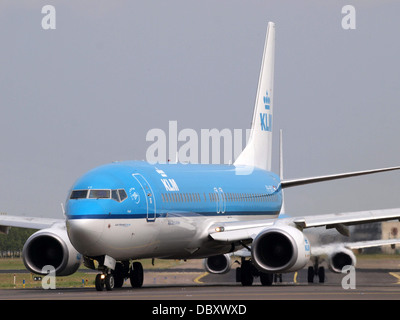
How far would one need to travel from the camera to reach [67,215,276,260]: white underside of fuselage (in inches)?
1390

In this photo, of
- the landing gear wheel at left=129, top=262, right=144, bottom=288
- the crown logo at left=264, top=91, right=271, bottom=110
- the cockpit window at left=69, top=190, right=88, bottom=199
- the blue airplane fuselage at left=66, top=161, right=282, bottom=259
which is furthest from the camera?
the crown logo at left=264, top=91, right=271, bottom=110

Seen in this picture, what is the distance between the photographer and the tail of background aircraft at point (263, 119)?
5331 cm

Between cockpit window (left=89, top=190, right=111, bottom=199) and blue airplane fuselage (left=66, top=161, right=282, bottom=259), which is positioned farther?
cockpit window (left=89, top=190, right=111, bottom=199)

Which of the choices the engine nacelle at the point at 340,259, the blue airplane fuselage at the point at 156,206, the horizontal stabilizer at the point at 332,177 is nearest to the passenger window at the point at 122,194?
the blue airplane fuselage at the point at 156,206

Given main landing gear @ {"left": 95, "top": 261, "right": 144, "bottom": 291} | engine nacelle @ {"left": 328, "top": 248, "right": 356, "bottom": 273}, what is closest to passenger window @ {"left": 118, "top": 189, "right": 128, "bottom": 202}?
main landing gear @ {"left": 95, "top": 261, "right": 144, "bottom": 291}

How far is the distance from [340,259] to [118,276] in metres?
17.5

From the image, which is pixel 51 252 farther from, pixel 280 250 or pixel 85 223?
pixel 280 250

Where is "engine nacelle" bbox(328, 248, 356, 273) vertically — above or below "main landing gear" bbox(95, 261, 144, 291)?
below

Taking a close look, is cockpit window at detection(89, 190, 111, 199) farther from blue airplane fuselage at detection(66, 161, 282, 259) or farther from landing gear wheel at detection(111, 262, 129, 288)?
landing gear wheel at detection(111, 262, 129, 288)

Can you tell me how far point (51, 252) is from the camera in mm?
40500

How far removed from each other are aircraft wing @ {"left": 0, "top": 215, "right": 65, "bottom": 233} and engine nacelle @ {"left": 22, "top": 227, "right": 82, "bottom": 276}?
83.7 inches
